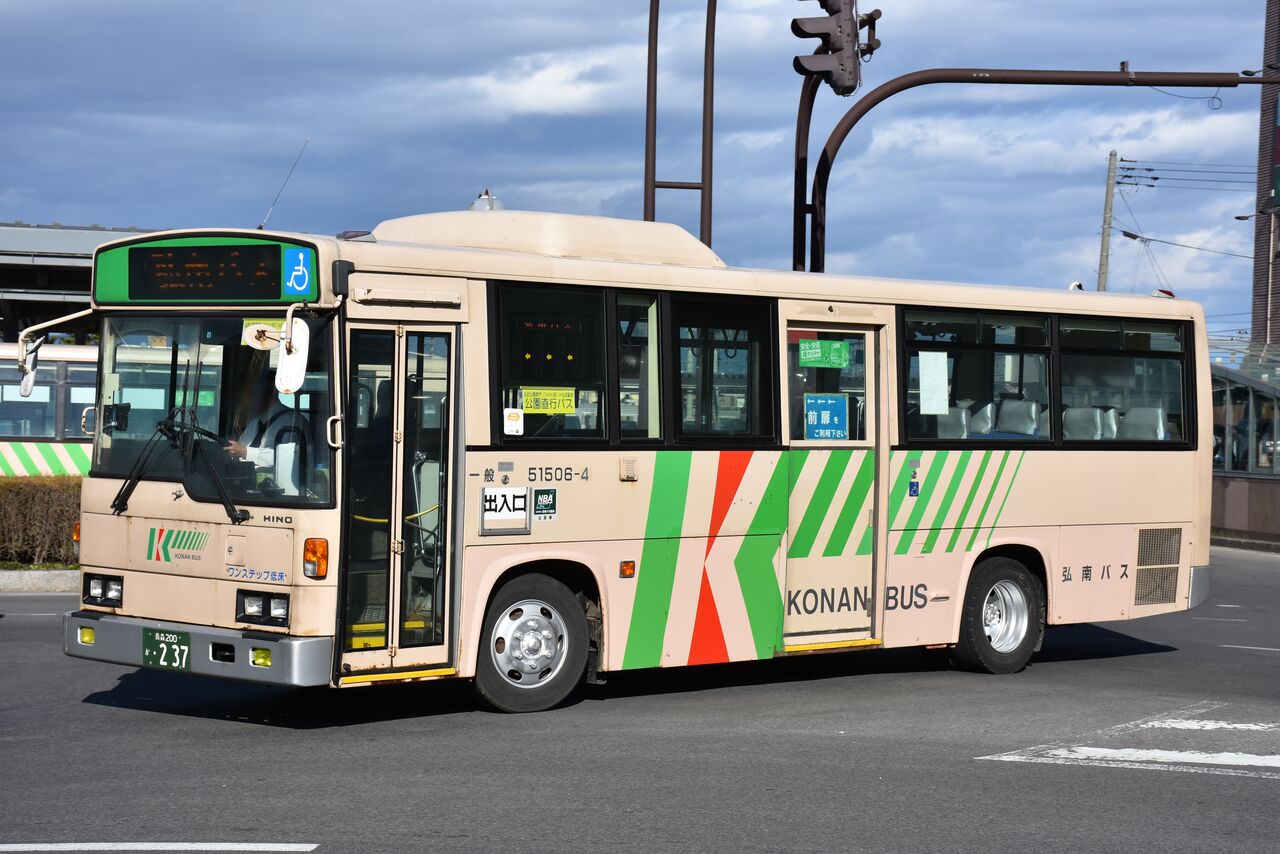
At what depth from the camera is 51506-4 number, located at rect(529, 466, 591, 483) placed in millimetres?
10188

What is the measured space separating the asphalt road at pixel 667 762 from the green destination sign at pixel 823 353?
2.44 m

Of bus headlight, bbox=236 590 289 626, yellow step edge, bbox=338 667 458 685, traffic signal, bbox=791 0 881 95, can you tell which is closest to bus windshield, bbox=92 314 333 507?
bus headlight, bbox=236 590 289 626

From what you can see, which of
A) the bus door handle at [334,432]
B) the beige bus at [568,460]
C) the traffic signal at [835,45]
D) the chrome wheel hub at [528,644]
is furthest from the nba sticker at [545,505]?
the traffic signal at [835,45]

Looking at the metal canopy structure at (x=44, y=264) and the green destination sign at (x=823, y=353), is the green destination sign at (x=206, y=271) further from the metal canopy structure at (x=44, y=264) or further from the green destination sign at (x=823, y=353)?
the metal canopy structure at (x=44, y=264)

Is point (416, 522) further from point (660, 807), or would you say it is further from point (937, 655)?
point (937, 655)

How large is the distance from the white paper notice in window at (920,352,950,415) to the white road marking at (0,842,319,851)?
7.13 meters

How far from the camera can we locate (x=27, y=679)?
11.2 m

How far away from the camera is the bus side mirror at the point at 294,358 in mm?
8820

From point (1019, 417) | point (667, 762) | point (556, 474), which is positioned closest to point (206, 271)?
point (556, 474)

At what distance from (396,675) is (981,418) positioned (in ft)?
18.3

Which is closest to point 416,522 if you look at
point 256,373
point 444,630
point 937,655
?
point 444,630

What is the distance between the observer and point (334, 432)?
9.19m

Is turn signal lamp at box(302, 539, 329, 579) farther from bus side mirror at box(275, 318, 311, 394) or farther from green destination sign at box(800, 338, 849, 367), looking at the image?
green destination sign at box(800, 338, 849, 367)

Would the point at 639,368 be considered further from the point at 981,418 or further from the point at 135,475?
the point at 981,418
